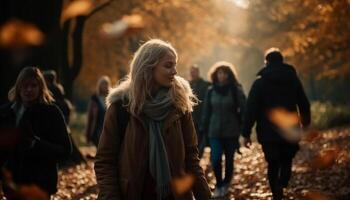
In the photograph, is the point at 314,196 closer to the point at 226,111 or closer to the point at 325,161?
the point at 226,111

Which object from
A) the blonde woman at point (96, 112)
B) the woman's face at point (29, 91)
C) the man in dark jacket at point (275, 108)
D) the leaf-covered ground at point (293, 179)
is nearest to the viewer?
the woman's face at point (29, 91)

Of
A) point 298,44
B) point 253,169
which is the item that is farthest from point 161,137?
point 298,44

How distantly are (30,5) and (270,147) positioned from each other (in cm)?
735

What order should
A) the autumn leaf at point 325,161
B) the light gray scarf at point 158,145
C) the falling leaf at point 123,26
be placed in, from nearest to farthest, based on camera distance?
the light gray scarf at point 158,145
the autumn leaf at point 325,161
the falling leaf at point 123,26

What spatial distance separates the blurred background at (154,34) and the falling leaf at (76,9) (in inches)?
1.1

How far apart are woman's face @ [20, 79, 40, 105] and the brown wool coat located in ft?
5.47

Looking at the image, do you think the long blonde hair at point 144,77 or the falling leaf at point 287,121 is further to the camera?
the falling leaf at point 287,121

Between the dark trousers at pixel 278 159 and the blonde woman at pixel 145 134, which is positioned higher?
the blonde woman at pixel 145 134

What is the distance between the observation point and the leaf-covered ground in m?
9.64

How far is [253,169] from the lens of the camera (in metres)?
13.6

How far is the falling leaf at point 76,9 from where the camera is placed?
1788 cm

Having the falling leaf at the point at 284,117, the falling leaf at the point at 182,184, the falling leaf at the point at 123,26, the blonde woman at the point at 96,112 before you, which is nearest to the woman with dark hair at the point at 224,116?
the falling leaf at the point at 284,117

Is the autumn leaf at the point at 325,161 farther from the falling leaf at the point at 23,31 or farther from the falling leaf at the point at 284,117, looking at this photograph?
the falling leaf at the point at 23,31

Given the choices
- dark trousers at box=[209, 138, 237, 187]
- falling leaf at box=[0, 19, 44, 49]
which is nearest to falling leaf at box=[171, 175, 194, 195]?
dark trousers at box=[209, 138, 237, 187]
